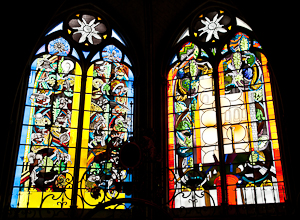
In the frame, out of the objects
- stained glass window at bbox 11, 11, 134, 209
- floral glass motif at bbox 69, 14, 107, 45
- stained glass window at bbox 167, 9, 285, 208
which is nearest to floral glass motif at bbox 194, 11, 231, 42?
stained glass window at bbox 167, 9, 285, 208

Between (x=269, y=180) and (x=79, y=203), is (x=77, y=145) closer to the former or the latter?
(x=79, y=203)

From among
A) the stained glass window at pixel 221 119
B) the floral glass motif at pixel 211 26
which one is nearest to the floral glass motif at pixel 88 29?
the stained glass window at pixel 221 119

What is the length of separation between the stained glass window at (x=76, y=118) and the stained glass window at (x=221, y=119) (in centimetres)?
94

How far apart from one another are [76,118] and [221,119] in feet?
8.69

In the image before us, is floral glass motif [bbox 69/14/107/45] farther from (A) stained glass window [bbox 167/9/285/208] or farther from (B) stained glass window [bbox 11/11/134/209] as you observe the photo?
(A) stained glass window [bbox 167/9/285/208]

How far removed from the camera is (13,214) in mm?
7980

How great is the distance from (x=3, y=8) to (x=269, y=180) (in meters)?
4.89

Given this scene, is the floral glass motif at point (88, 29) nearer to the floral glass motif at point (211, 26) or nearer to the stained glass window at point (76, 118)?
the stained glass window at point (76, 118)

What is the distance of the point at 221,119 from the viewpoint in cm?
886

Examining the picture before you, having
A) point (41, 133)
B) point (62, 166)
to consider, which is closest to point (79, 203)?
point (62, 166)

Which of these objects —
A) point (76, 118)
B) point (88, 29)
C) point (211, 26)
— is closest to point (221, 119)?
point (211, 26)

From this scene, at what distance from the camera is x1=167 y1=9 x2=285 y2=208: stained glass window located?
27.1ft

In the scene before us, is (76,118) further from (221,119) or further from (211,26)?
(211,26)

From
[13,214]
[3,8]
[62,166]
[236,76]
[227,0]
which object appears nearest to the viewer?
[3,8]
